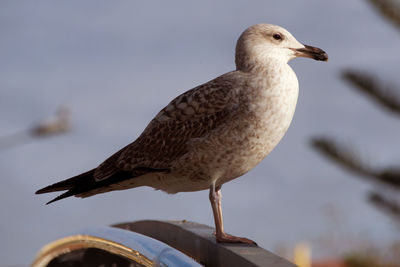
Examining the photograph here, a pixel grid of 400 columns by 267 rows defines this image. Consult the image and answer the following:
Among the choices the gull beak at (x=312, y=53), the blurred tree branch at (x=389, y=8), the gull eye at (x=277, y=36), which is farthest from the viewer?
the blurred tree branch at (x=389, y=8)

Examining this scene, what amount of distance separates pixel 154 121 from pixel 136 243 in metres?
1.21

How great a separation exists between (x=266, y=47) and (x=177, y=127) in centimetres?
64

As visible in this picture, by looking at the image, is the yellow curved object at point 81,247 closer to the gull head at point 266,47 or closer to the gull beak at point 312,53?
A: the gull head at point 266,47

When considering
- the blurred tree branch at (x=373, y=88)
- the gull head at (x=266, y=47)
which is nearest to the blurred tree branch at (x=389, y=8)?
the blurred tree branch at (x=373, y=88)

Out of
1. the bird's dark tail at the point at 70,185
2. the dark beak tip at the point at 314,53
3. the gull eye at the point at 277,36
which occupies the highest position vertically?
the gull eye at the point at 277,36

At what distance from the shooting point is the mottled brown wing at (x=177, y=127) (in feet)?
10.9

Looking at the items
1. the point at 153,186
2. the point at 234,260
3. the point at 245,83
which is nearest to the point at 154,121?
the point at 153,186

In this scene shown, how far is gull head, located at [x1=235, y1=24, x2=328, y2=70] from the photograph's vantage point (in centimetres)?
340

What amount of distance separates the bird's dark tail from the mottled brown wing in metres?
0.06

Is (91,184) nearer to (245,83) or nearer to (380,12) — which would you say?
(245,83)

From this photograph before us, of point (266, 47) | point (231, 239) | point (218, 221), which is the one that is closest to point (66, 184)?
point (218, 221)

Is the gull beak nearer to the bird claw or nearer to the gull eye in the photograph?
the gull eye

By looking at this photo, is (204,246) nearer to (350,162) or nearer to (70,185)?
(70,185)

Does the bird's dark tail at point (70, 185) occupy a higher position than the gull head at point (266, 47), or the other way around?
the gull head at point (266, 47)
